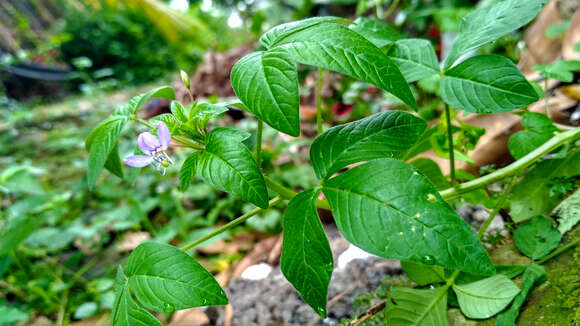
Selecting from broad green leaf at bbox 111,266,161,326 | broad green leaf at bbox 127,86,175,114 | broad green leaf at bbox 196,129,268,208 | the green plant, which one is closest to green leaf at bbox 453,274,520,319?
the green plant

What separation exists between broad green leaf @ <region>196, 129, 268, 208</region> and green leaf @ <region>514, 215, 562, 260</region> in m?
0.59

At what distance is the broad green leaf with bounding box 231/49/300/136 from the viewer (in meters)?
0.48

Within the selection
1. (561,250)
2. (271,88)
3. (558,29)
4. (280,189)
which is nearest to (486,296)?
(561,250)

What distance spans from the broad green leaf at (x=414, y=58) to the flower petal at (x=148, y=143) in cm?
51

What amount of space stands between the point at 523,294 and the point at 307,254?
1.41ft

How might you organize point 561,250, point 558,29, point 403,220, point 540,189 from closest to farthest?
point 403,220 < point 561,250 < point 540,189 < point 558,29

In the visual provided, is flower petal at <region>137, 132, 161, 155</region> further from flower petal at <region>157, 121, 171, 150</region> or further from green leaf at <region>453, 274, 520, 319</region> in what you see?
green leaf at <region>453, 274, 520, 319</region>

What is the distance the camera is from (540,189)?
0.80 m

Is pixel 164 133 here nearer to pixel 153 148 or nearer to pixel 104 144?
pixel 153 148

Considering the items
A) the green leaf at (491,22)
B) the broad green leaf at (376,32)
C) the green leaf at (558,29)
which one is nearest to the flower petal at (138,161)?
the broad green leaf at (376,32)

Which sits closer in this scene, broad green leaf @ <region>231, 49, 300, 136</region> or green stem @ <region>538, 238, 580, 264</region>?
broad green leaf @ <region>231, 49, 300, 136</region>

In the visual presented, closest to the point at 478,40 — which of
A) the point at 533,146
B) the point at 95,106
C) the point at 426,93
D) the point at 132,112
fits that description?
the point at 533,146

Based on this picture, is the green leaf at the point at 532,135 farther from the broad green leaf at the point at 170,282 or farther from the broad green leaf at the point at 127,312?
the broad green leaf at the point at 127,312

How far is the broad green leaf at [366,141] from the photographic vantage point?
0.62 metres
